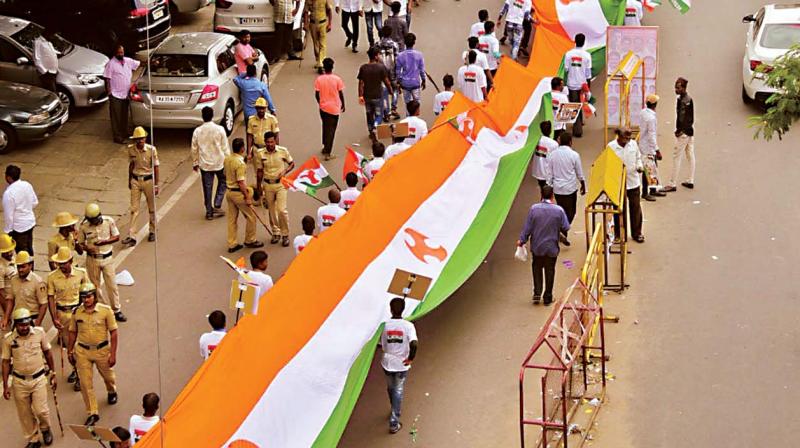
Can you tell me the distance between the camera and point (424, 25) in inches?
1054

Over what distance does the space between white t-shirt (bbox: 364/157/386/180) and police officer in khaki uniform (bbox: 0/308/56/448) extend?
214 inches

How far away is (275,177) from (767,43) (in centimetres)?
930

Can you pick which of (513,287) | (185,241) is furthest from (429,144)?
(185,241)

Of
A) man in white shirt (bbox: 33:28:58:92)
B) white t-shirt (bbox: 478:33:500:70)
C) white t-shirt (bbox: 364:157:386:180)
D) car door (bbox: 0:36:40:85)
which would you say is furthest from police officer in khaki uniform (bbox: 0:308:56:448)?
white t-shirt (bbox: 478:33:500:70)

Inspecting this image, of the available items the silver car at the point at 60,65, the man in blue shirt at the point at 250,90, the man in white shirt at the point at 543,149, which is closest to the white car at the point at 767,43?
the man in white shirt at the point at 543,149

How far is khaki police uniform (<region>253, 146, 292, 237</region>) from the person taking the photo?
1823 centimetres

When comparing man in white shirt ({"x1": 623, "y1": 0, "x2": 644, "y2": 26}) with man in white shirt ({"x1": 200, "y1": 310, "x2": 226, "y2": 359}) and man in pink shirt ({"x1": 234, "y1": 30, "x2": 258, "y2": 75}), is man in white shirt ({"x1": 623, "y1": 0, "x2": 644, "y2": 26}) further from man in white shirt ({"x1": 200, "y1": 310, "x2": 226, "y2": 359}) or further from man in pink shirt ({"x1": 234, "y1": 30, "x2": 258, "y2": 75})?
man in white shirt ({"x1": 200, "y1": 310, "x2": 226, "y2": 359})

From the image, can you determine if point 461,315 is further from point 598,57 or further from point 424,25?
point 424,25

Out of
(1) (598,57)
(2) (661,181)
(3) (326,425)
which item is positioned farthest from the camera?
(1) (598,57)

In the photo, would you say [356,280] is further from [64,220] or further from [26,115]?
[26,115]

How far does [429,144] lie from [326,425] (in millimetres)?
5446

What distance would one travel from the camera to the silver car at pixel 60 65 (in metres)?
22.9

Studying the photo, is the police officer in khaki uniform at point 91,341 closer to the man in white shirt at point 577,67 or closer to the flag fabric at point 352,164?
the flag fabric at point 352,164

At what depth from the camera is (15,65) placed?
75.4 feet
